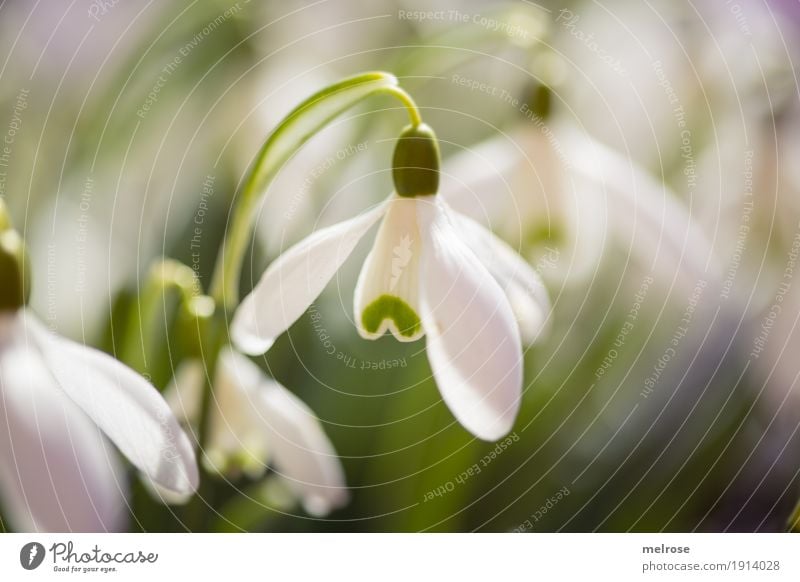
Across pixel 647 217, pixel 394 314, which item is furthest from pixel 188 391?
pixel 647 217

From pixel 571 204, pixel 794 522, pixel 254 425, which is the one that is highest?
pixel 571 204

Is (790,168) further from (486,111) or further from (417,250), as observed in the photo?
(417,250)

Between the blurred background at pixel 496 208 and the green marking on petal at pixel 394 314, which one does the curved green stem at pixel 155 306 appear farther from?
the green marking on petal at pixel 394 314

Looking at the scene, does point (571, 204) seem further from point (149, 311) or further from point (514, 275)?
point (149, 311)

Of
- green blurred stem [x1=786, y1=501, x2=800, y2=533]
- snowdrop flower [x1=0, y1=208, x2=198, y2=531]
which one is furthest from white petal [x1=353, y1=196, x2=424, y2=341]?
green blurred stem [x1=786, y1=501, x2=800, y2=533]

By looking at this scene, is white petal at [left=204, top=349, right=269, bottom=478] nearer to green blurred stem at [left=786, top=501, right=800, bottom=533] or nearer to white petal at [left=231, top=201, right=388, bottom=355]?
white petal at [left=231, top=201, right=388, bottom=355]

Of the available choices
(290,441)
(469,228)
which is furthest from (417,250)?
(290,441)

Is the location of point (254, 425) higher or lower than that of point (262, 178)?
lower
